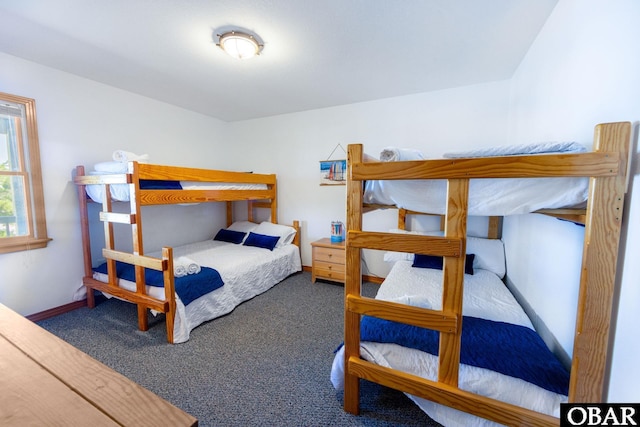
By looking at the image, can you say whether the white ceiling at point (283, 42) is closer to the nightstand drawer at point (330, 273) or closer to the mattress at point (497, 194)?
the mattress at point (497, 194)

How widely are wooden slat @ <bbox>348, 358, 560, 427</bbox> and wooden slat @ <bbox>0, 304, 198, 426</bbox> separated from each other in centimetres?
107

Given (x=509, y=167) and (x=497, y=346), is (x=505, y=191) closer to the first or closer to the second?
(x=509, y=167)

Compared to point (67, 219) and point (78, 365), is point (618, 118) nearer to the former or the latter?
point (78, 365)

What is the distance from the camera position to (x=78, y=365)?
604 mm

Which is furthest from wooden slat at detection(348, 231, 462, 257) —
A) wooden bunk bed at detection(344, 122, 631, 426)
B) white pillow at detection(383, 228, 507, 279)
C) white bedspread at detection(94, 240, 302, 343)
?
white bedspread at detection(94, 240, 302, 343)

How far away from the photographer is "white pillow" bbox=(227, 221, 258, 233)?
3.77m

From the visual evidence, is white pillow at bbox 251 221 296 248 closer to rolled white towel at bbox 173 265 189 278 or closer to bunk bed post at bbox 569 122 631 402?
rolled white towel at bbox 173 265 189 278

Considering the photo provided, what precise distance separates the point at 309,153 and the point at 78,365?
3216 mm

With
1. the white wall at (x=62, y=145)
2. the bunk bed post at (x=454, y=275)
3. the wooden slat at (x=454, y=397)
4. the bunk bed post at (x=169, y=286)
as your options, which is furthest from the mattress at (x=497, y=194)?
the white wall at (x=62, y=145)

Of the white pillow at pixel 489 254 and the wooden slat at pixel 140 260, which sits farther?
the white pillow at pixel 489 254

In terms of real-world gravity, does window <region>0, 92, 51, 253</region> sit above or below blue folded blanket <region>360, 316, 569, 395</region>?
above

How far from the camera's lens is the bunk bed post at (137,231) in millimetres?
2055

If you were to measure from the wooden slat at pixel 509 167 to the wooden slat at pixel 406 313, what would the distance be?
1.97ft

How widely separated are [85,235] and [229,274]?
1479 millimetres
